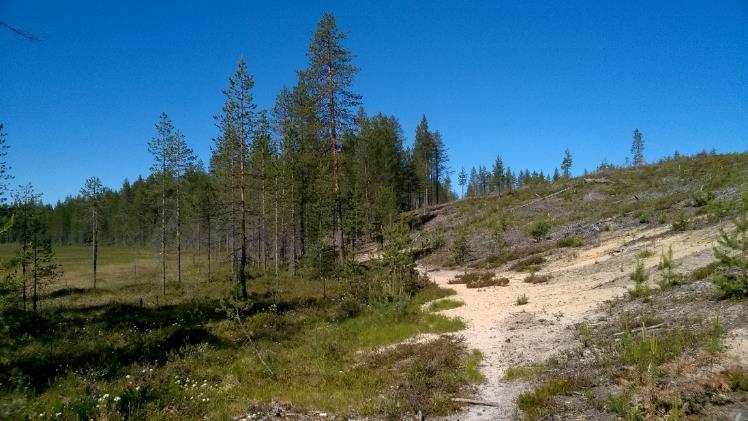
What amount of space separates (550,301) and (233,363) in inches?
445

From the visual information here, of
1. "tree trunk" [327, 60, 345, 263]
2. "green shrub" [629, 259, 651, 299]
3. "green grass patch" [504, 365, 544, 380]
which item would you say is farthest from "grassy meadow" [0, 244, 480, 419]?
"green shrub" [629, 259, 651, 299]

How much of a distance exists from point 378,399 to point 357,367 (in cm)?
263

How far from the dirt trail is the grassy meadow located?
29.9 inches

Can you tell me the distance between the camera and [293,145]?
34156 millimetres

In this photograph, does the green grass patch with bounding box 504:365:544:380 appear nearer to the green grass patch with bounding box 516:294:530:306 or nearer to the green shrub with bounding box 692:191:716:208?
the green shrub with bounding box 692:191:716:208

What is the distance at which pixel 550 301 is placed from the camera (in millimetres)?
14750

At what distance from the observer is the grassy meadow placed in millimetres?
7703

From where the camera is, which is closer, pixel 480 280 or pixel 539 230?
pixel 480 280

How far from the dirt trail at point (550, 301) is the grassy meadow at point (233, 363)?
0.76 m

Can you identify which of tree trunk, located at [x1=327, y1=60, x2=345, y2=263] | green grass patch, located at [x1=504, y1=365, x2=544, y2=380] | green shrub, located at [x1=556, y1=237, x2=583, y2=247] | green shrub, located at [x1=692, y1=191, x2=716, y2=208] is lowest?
green grass patch, located at [x1=504, y1=365, x2=544, y2=380]

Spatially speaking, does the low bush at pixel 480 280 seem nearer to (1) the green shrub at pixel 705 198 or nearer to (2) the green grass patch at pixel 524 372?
(1) the green shrub at pixel 705 198

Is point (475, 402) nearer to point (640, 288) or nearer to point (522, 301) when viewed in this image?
point (640, 288)

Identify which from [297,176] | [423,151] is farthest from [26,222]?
[423,151]

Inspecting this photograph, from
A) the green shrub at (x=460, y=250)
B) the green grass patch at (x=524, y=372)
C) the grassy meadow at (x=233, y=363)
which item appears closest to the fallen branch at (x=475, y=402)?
the grassy meadow at (x=233, y=363)
